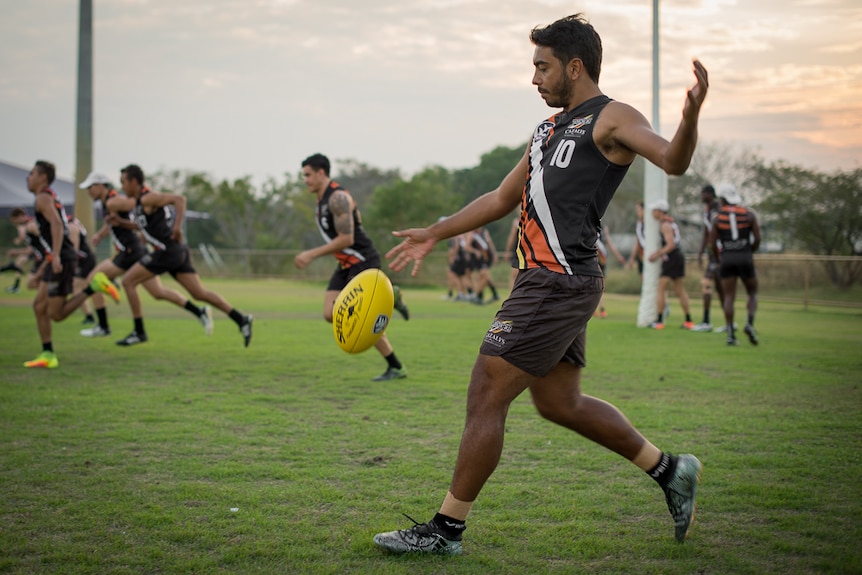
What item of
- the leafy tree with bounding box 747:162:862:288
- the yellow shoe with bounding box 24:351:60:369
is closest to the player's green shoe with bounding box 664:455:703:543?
the yellow shoe with bounding box 24:351:60:369

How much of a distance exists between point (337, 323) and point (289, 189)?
48.5m

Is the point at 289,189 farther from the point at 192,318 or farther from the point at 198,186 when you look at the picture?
the point at 192,318

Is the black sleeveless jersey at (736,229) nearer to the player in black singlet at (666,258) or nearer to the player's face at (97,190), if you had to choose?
the player in black singlet at (666,258)

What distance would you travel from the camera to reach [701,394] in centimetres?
806

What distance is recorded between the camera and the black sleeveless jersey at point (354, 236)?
8844 millimetres

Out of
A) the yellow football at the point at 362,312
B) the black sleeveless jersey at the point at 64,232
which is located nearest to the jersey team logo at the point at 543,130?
the yellow football at the point at 362,312

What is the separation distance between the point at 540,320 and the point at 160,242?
341 inches

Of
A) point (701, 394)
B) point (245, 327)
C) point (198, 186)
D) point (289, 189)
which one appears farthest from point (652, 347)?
point (198, 186)

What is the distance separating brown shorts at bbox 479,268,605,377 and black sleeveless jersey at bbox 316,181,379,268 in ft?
17.3

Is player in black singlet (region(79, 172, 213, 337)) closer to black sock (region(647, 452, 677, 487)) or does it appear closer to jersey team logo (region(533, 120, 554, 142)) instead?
jersey team logo (region(533, 120, 554, 142))

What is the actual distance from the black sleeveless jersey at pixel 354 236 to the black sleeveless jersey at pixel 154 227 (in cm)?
318

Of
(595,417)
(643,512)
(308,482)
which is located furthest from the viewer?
(308,482)

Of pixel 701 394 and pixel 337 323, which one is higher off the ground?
pixel 337 323

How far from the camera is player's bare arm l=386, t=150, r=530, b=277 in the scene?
406cm
